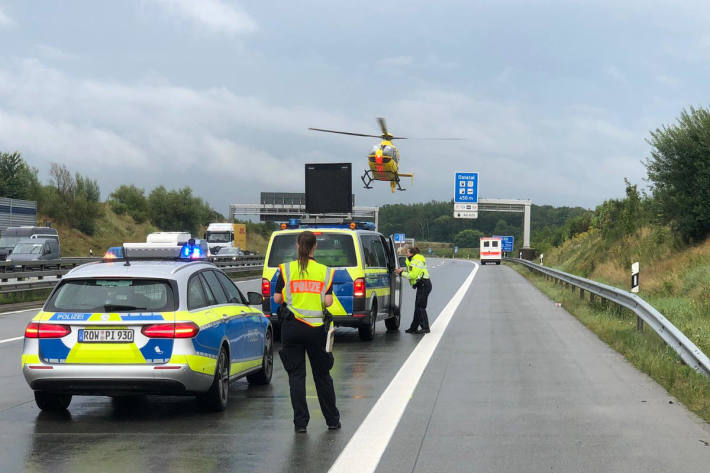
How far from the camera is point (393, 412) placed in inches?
362

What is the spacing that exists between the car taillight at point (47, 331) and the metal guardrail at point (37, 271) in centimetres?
950

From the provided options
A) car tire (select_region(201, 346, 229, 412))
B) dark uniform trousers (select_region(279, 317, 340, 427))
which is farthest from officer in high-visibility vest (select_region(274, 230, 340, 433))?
car tire (select_region(201, 346, 229, 412))

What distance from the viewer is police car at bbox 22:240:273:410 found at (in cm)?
849

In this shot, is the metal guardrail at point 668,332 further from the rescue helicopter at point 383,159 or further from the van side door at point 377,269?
the rescue helicopter at point 383,159

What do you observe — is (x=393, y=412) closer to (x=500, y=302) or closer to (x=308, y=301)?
(x=308, y=301)

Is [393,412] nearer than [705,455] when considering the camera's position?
No

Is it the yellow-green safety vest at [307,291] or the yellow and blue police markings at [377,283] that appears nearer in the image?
the yellow-green safety vest at [307,291]

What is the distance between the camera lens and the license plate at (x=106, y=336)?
8539 millimetres

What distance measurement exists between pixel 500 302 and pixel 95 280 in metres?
20.7

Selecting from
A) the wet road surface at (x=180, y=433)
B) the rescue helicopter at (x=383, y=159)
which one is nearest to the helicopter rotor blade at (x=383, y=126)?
the rescue helicopter at (x=383, y=159)

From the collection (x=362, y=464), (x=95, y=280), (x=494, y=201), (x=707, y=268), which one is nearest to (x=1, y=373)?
(x=95, y=280)

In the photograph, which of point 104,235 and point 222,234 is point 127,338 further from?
point 104,235

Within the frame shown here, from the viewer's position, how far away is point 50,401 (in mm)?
9266

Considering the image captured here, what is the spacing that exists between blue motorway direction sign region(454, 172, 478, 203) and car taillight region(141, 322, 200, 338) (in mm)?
58868
